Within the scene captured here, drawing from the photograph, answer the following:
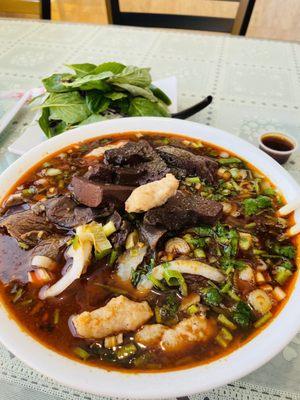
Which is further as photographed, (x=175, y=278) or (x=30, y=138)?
(x=30, y=138)

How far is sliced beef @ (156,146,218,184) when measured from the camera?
1944 millimetres

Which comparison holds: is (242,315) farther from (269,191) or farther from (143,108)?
(143,108)

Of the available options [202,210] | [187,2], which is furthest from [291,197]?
[187,2]

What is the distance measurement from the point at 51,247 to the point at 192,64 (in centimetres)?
244

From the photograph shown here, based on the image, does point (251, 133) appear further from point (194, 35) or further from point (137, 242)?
point (194, 35)

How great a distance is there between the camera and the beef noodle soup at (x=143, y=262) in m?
1.32

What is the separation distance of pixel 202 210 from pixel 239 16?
3151mm

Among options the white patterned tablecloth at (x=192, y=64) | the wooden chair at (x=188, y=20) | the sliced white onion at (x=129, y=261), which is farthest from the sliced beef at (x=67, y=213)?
the wooden chair at (x=188, y=20)

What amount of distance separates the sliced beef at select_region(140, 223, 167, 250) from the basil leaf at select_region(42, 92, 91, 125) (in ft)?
3.54

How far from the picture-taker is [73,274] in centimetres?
146

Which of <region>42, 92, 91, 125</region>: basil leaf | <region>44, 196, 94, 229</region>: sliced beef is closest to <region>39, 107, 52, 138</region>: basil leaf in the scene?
<region>42, 92, 91, 125</region>: basil leaf

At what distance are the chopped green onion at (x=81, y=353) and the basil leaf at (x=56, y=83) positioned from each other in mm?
1748

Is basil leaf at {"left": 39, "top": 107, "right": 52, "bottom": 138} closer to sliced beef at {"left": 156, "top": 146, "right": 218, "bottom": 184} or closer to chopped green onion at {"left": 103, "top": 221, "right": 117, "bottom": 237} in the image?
sliced beef at {"left": 156, "top": 146, "right": 218, "bottom": 184}

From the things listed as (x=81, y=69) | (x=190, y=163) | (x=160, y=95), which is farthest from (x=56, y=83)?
(x=190, y=163)
